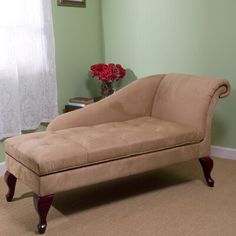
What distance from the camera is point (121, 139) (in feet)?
7.77

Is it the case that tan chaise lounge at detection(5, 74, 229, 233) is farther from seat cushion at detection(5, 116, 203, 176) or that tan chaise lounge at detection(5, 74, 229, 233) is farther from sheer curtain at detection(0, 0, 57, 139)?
sheer curtain at detection(0, 0, 57, 139)

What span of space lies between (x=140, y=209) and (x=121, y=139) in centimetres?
45

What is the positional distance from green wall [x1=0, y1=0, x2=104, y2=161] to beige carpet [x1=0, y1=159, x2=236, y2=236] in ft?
3.26

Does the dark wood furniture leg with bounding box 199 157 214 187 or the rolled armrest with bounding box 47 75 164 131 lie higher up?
the rolled armrest with bounding box 47 75 164 131

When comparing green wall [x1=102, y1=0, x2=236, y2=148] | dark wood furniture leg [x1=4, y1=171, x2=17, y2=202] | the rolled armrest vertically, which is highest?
green wall [x1=102, y1=0, x2=236, y2=148]

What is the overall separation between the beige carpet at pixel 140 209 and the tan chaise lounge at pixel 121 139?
0.46ft

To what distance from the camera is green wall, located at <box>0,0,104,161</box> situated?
11.4 feet

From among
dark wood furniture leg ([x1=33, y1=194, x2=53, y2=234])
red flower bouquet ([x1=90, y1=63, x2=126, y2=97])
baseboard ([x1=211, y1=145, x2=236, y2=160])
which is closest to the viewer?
dark wood furniture leg ([x1=33, y1=194, x2=53, y2=234])

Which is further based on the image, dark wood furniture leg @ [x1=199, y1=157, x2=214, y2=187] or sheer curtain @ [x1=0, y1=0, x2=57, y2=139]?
sheer curtain @ [x1=0, y1=0, x2=57, y2=139]

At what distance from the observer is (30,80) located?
10.4 feet

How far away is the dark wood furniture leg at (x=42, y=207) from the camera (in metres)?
2.09

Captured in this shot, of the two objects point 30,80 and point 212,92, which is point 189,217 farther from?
point 30,80

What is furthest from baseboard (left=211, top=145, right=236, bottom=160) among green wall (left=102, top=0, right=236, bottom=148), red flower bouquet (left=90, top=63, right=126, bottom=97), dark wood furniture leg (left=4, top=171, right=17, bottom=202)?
dark wood furniture leg (left=4, top=171, right=17, bottom=202)

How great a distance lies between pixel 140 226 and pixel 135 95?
3.61 ft
